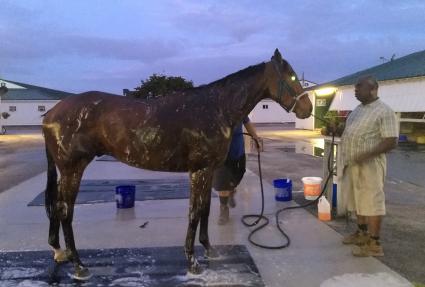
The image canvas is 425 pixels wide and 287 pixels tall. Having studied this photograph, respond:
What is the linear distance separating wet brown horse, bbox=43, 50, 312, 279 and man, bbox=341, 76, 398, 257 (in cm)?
130

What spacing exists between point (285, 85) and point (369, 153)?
42.8 inches

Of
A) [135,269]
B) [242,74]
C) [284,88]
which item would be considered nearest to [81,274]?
[135,269]

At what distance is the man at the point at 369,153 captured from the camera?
13.3 feet

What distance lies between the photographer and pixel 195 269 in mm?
3713

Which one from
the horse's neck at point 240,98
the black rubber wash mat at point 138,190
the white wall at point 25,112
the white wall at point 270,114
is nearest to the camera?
the horse's neck at point 240,98

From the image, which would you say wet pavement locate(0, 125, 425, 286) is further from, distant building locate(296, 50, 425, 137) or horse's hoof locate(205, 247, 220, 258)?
distant building locate(296, 50, 425, 137)

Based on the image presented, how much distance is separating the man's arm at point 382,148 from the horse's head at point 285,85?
77 cm

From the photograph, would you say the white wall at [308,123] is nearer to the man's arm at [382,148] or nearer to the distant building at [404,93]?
the distant building at [404,93]

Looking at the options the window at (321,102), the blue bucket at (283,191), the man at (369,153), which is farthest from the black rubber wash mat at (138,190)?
the window at (321,102)

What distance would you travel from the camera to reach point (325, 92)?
1232 inches

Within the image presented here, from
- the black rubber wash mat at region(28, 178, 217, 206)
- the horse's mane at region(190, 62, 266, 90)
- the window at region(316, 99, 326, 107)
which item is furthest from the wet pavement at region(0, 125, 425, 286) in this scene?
the window at region(316, 99, 326, 107)

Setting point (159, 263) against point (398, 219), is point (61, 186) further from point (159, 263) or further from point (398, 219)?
point (398, 219)

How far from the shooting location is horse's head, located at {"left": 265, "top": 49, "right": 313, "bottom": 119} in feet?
→ 13.1

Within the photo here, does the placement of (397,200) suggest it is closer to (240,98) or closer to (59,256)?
(240,98)
